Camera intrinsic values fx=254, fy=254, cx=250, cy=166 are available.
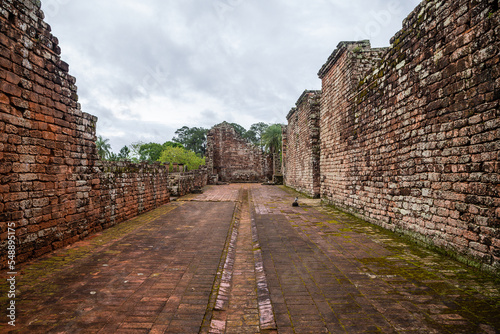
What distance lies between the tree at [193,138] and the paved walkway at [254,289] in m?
59.6

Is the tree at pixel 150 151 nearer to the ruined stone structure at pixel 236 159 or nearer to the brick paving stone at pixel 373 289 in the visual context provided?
the ruined stone structure at pixel 236 159

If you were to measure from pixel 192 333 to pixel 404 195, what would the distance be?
16.2ft

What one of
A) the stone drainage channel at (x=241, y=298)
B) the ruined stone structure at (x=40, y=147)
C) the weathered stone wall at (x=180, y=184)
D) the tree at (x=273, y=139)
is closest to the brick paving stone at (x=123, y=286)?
the stone drainage channel at (x=241, y=298)

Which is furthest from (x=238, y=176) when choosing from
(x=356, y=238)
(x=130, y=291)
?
(x=130, y=291)

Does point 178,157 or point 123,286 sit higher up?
point 178,157

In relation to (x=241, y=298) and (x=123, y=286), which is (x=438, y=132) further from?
(x=123, y=286)

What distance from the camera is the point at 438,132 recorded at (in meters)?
4.39

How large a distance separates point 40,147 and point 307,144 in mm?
12044

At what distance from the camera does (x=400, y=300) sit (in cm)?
276

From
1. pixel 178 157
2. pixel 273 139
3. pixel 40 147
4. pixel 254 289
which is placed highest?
pixel 273 139

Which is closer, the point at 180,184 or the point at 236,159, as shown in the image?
the point at 180,184

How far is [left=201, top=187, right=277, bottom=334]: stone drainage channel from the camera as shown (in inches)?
98.3

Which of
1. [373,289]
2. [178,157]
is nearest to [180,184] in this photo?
[373,289]

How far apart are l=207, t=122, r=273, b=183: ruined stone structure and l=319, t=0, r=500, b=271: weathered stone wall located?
24.5 meters
